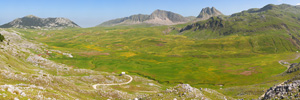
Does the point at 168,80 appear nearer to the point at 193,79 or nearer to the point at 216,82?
the point at 193,79

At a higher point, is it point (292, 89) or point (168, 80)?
point (292, 89)

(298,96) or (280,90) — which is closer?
(298,96)

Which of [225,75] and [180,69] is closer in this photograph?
[225,75]

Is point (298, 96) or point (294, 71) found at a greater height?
point (298, 96)

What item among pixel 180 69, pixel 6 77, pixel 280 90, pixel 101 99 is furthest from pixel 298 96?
pixel 180 69

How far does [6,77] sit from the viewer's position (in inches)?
1781

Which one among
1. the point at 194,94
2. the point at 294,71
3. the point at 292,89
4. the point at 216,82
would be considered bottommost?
the point at 216,82

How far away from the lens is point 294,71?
114 meters

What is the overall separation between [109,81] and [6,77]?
47014mm

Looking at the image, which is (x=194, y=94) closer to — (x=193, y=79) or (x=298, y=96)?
(x=298, y=96)

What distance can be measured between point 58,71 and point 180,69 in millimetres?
96709

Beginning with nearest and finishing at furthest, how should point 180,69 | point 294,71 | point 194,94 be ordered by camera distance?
point 194,94
point 294,71
point 180,69

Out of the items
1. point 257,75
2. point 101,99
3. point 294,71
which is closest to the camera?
point 101,99

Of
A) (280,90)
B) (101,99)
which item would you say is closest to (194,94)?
(280,90)
